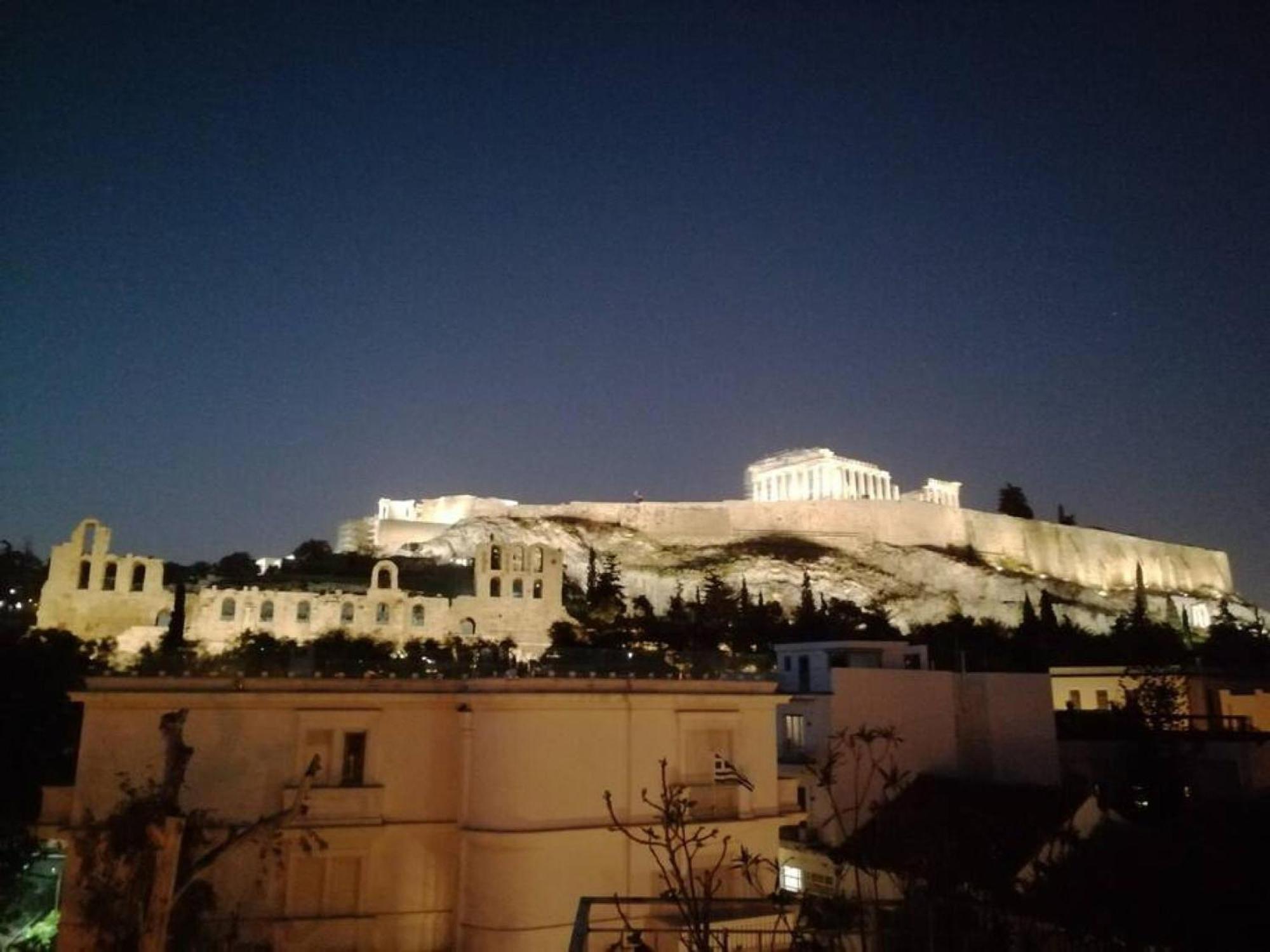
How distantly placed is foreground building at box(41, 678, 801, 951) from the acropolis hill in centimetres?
5827

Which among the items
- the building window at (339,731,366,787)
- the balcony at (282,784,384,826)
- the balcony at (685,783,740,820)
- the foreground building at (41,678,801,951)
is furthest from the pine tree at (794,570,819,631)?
the balcony at (282,784,384,826)

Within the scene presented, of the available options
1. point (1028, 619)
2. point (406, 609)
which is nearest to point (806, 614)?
point (1028, 619)

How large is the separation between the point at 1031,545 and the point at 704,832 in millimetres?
91652

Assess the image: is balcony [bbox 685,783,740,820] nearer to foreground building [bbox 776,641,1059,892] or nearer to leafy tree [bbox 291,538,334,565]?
foreground building [bbox 776,641,1059,892]

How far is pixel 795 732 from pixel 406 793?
1464 cm

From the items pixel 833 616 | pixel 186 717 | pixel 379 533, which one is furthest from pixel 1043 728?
pixel 379 533

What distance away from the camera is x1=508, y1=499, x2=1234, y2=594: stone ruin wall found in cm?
9306

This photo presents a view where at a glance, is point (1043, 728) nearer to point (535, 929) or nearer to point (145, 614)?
point (535, 929)

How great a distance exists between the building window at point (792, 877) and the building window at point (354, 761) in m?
13.5

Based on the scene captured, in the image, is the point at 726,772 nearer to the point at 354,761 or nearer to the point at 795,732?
the point at 354,761

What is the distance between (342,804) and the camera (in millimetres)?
15297

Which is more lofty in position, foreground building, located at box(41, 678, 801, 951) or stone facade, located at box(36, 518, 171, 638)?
stone facade, located at box(36, 518, 171, 638)

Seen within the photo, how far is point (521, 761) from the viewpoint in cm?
1522

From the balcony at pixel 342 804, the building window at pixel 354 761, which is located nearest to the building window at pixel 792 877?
the balcony at pixel 342 804
